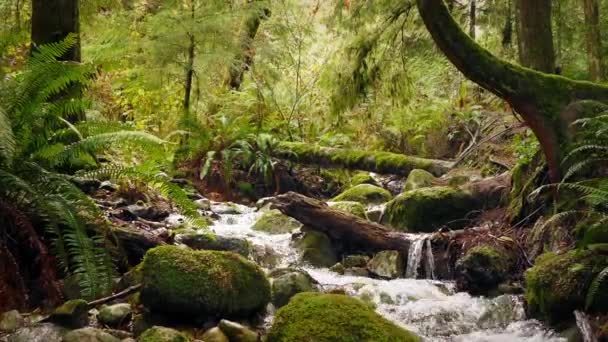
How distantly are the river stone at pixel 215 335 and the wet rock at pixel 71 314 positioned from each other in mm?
760

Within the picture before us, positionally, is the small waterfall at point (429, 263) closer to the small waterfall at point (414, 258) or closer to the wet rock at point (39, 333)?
the small waterfall at point (414, 258)

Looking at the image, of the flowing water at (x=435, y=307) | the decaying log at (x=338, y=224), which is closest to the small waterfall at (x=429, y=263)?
the flowing water at (x=435, y=307)

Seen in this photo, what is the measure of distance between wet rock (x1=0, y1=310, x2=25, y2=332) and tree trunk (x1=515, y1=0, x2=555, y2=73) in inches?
219

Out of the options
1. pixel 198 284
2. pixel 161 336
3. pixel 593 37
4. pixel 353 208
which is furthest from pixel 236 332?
pixel 593 37

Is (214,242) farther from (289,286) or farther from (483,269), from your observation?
(483,269)

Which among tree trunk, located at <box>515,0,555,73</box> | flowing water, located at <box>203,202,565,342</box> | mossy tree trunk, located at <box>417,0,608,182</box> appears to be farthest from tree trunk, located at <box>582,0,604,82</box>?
flowing water, located at <box>203,202,565,342</box>

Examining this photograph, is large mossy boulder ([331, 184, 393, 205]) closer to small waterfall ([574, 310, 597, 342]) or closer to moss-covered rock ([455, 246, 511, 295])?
moss-covered rock ([455, 246, 511, 295])

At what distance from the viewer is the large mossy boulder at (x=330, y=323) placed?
351cm

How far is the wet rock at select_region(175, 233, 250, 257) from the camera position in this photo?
213 inches

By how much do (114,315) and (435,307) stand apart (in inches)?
103

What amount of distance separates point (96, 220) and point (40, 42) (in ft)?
7.66

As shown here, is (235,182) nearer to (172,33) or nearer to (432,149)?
(172,33)

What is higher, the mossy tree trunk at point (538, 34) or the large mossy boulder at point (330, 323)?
the mossy tree trunk at point (538, 34)

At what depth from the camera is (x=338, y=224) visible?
649 centimetres
